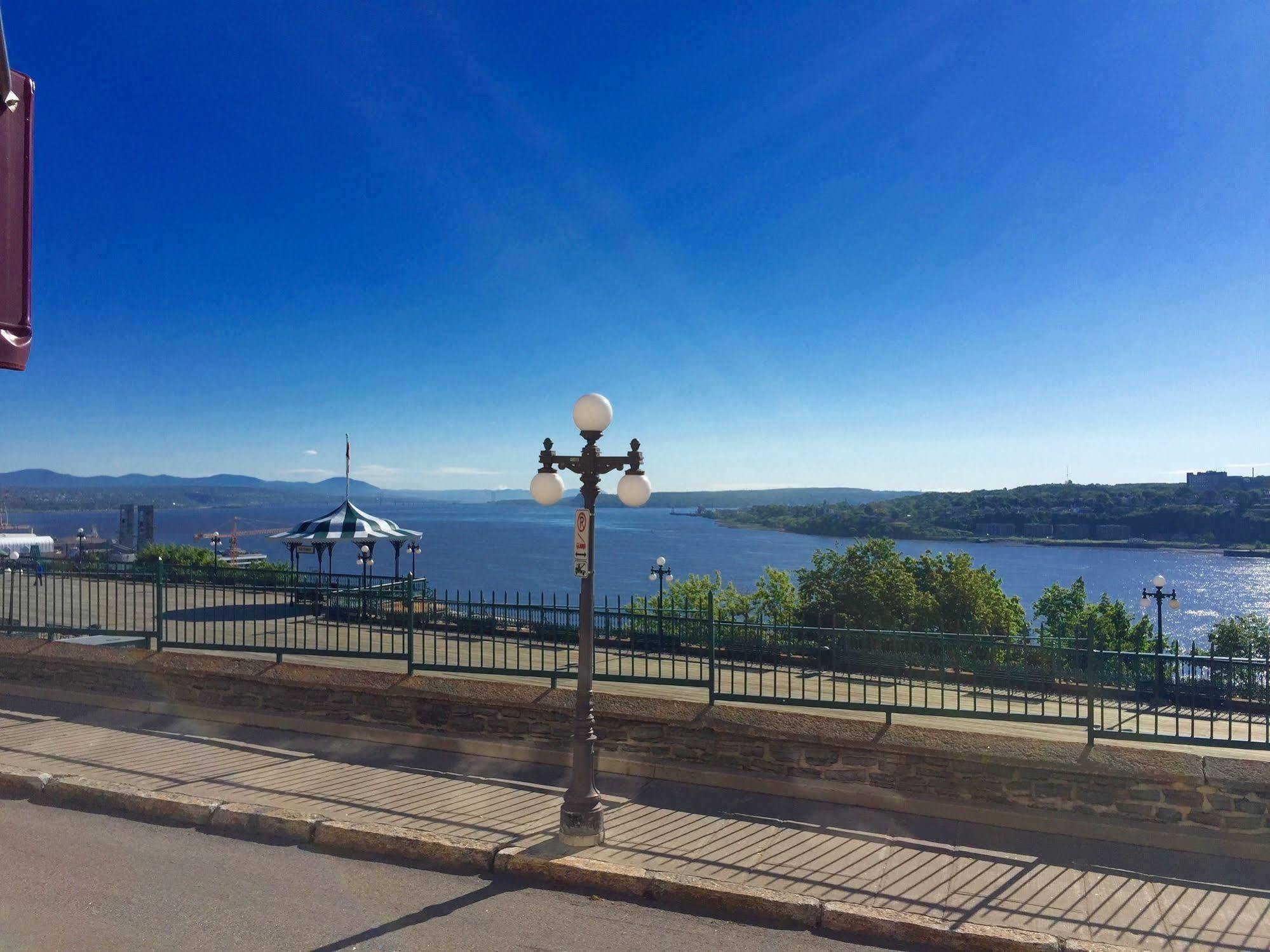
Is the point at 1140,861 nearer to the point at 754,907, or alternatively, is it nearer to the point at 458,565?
the point at 754,907

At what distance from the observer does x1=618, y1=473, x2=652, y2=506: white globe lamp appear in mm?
7078

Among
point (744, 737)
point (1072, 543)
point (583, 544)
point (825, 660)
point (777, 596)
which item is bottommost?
point (1072, 543)

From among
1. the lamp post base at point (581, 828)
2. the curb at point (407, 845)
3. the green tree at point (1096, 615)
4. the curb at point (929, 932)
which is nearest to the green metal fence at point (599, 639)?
the lamp post base at point (581, 828)

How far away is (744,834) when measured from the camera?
23.1 feet

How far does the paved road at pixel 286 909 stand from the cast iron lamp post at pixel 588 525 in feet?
2.51

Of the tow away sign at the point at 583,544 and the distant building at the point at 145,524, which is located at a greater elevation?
the tow away sign at the point at 583,544

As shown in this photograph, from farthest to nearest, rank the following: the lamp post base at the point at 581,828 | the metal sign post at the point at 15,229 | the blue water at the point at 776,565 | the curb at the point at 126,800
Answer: the blue water at the point at 776,565 → the curb at the point at 126,800 → the lamp post base at the point at 581,828 → the metal sign post at the point at 15,229

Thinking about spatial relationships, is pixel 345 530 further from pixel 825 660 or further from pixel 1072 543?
pixel 1072 543

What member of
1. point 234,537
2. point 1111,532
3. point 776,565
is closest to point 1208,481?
point 1111,532

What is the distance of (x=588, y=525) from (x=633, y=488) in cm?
53

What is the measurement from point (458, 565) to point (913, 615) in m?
93.6

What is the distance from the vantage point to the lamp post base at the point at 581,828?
6684 mm

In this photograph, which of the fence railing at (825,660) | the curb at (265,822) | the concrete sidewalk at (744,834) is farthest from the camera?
the fence railing at (825,660)

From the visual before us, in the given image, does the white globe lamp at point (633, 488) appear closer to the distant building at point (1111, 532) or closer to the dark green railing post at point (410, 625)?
the dark green railing post at point (410, 625)
